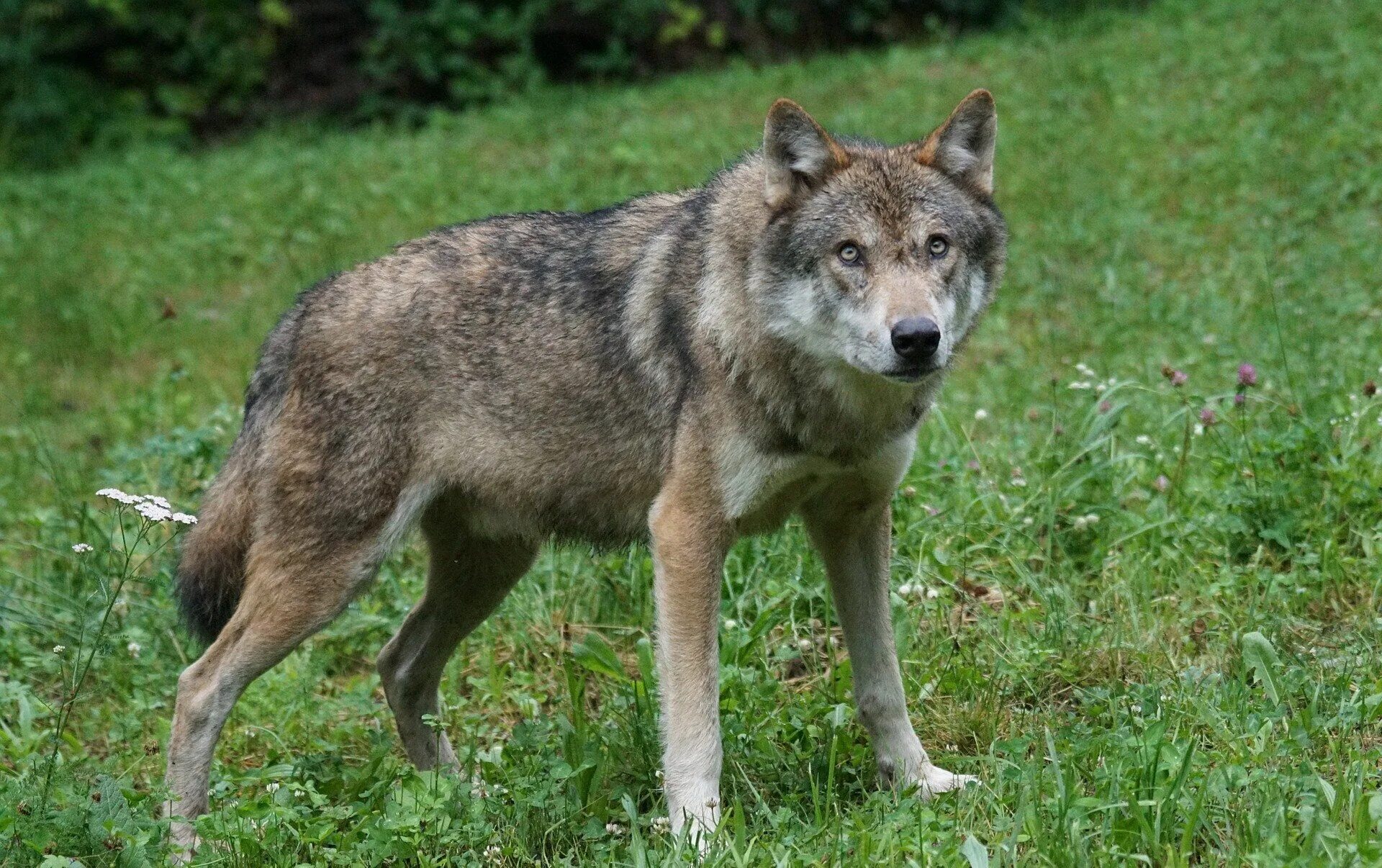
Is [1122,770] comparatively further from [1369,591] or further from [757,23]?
[757,23]

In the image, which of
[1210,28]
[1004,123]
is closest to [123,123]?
[1004,123]

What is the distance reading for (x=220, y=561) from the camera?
4.99 m

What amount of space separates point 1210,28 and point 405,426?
34.4 ft

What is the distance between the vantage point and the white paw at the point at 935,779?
14.3 ft

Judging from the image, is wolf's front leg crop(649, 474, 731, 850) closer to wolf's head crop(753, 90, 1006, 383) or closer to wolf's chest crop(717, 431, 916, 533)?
wolf's chest crop(717, 431, 916, 533)

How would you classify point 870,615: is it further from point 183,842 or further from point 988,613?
point 183,842

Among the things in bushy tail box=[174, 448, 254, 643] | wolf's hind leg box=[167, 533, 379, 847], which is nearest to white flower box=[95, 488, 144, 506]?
wolf's hind leg box=[167, 533, 379, 847]

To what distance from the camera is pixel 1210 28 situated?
42.6 ft

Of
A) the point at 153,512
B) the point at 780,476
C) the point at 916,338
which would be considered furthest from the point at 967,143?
the point at 153,512

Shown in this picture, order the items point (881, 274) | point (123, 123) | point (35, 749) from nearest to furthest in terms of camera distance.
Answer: point (881, 274) → point (35, 749) → point (123, 123)

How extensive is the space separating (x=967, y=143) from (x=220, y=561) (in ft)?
9.22

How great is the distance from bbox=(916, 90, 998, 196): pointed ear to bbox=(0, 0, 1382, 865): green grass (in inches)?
56.0

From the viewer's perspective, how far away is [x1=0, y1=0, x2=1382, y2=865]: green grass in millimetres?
3977

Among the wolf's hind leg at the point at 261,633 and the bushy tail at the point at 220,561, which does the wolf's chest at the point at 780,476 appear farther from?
the bushy tail at the point at 220,561
